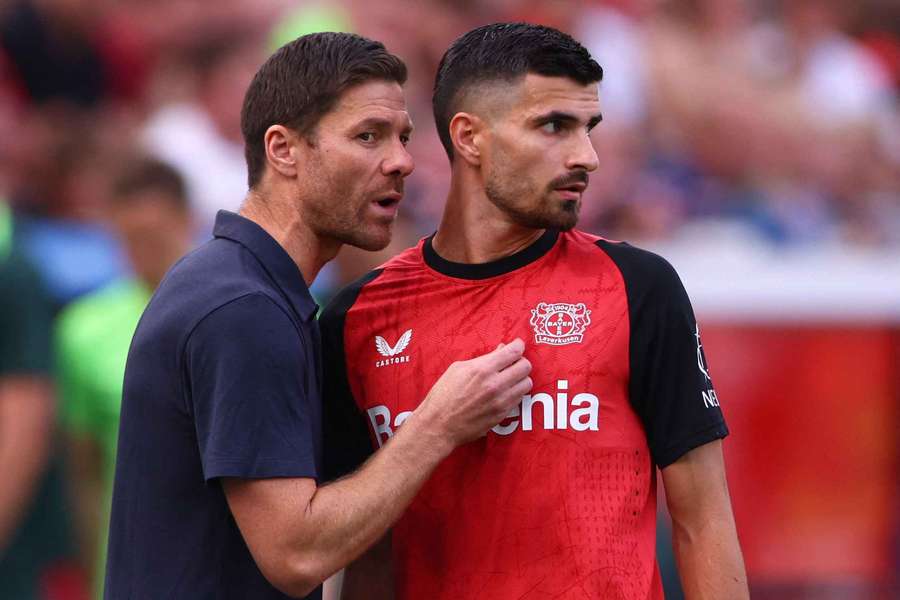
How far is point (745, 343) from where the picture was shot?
22.9ft

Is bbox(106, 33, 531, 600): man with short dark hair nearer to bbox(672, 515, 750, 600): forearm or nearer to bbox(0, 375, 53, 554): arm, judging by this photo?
bbox(672, 515, 750, 600): forearm

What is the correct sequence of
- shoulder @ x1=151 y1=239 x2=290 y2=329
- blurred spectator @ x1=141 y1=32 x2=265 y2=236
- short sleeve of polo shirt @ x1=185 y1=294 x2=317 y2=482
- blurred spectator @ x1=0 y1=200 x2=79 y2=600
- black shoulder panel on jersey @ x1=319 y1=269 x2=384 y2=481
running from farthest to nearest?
blurred spectator @ x1=141 y1=32 x2=265 y2=236
blurred spectator @ x1=0 y1=200 x2=79 y2=600
black shoulder panel on jersey @ x1=319 y1=269 x2=384 y2=481
shoulder @ x1=151 y1=239 x2=290 y2=329
short sleeve of polo shirt @ x1=185 y1=294 x2=317 y2=482

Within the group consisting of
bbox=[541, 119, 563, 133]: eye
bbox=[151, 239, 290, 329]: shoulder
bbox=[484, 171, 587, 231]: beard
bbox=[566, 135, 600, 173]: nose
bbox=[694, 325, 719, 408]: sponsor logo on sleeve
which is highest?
bbox=[541, 119, 563, 133]: eye

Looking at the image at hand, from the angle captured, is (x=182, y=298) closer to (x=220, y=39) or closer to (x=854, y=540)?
(x=854, y=540)

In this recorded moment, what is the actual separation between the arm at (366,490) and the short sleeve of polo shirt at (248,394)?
6 centimetres

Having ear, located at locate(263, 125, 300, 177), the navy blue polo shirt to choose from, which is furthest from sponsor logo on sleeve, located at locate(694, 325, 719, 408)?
ear, located at locate(263, 125, 300, 177)

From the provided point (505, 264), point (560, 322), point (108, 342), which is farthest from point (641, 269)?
point (108, 342)

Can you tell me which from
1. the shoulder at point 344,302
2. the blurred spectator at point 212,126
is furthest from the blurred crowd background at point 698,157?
the shoulder at point 344,302

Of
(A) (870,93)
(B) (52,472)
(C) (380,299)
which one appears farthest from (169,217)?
(A) (870,93)

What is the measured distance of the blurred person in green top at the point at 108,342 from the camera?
598cm

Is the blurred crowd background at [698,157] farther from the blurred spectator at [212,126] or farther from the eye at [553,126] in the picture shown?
the eye at [553,126]

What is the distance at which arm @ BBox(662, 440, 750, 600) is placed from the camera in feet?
11.3

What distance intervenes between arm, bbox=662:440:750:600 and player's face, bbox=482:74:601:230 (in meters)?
0.62

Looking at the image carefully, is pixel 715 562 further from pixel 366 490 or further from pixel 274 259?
pixel 274 259
